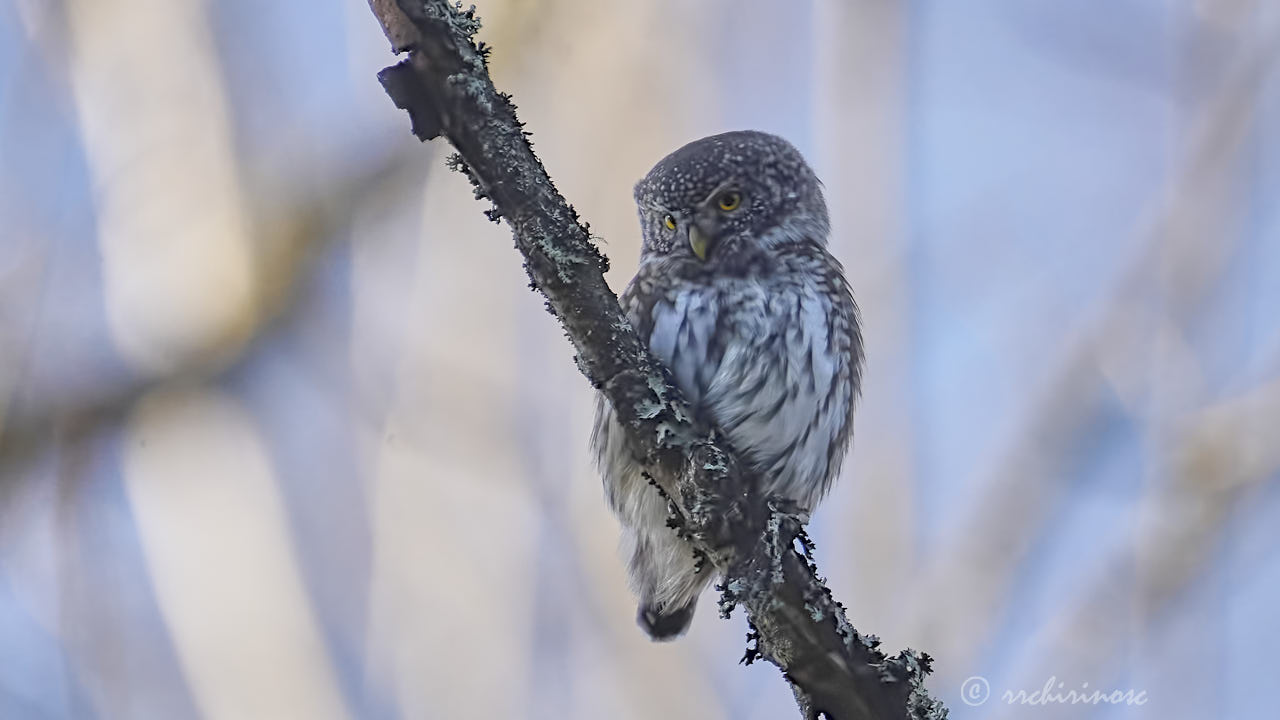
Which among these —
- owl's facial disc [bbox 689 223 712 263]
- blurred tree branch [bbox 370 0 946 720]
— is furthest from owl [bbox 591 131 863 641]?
blurred tree branch [bbox 370 0 946 720]

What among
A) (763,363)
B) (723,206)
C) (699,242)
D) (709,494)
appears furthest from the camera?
(723,206)

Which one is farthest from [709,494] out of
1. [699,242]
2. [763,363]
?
[699,242]

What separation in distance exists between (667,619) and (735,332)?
1043 millimetres

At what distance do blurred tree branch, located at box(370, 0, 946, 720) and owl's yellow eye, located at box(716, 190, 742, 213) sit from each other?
1426 millimetres

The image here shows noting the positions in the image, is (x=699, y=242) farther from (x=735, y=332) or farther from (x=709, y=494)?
(x=709, y=494)

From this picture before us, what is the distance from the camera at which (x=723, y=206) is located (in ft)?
13.9

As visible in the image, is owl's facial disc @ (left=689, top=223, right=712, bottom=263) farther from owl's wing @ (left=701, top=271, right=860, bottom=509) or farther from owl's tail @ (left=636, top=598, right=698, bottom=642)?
owl's tail @ (left=636, top=598, right=698, bottom=642)

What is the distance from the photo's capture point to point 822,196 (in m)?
4.68

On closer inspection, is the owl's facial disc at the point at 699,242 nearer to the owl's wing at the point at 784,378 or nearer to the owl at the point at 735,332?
the owl at the point at 735,332

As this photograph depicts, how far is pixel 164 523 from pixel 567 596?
6.80 feet

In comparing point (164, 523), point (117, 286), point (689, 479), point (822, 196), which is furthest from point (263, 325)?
point (689, 479)

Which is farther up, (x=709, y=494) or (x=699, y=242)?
(x=699, y=242)

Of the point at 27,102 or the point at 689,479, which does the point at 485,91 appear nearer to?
the point at 689,479

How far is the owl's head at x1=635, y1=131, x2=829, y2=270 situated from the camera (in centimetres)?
412
